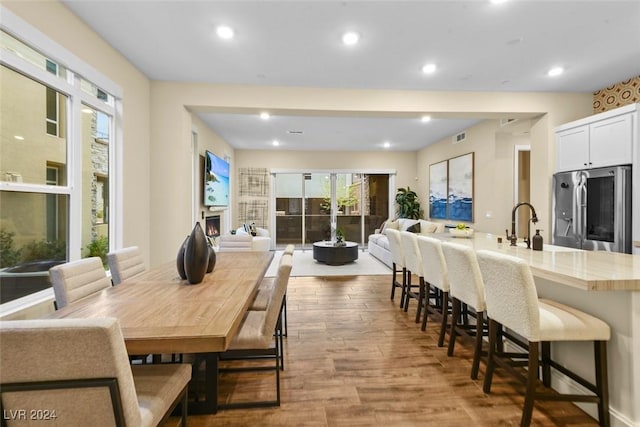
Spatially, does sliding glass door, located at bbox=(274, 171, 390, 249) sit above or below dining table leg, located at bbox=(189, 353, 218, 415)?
above

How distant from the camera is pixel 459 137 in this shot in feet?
21.7

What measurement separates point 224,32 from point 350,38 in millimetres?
1143

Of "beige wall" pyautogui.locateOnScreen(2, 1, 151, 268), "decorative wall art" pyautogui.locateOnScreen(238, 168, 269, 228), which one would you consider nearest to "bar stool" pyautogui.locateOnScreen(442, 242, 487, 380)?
"beige wall" pyautogui.locateOnScreen(2, 1, 151, 268)

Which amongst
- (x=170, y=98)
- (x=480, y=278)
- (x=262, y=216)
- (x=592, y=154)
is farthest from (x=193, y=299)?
(x=262, y=216)

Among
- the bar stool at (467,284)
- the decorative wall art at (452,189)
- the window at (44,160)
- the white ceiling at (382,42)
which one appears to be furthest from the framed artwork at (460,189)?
the window at (44,160)

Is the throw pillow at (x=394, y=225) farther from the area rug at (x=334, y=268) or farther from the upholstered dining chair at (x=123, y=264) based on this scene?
the upholstered dining chair at (x=123, y=264)

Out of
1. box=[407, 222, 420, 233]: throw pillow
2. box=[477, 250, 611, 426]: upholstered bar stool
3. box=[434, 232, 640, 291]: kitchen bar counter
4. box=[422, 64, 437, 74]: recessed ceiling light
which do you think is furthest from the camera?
box=[407, 222, 420, 233]: throw pillow

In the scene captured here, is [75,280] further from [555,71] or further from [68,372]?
[555,71]

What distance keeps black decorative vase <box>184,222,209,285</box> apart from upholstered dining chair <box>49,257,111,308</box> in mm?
624

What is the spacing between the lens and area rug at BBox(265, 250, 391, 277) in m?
5.65

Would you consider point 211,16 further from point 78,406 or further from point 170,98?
point 78,406

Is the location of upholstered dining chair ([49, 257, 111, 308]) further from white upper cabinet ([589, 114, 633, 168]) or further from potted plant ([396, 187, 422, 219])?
potted plant ([396, 187, 422, 219])

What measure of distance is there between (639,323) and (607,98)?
3.84 meters

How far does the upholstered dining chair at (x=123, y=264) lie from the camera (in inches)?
93.9
